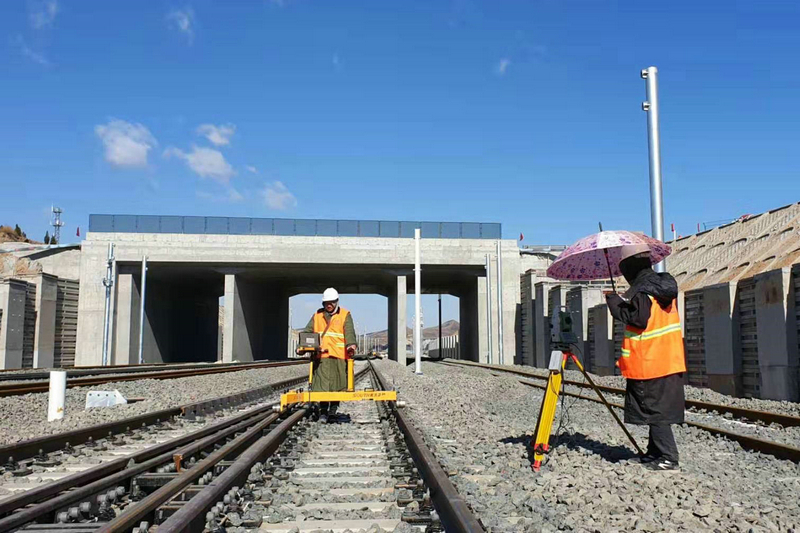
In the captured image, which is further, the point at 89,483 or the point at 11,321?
the point at 11,321

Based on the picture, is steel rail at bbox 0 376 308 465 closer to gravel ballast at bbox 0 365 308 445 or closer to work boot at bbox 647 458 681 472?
gravel ballast at bbox 0 365 308 445

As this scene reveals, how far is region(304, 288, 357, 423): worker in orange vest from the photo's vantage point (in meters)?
9.16

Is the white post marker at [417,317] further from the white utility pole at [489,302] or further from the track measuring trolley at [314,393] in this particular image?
the track measuring trolley at [314,393]

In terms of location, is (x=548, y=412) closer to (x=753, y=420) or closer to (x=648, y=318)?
(x=648, y=318)

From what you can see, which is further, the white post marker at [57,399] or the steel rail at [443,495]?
the white post marker at [57,399]

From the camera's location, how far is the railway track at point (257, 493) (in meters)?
3.94

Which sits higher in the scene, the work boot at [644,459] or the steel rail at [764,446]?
the work boot at [644,459]

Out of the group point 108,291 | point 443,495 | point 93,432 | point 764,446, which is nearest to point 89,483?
point 443,495

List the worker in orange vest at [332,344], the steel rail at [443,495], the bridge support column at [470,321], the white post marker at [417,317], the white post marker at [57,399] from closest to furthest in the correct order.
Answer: the steel rail at [443,495]
the worker in orange vest at [332,344]
the white post marker at [57,399]
the white post marker at [417,317]
the bridge support column at [470,321]

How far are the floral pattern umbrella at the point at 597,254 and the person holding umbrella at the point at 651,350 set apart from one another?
0.02 metres

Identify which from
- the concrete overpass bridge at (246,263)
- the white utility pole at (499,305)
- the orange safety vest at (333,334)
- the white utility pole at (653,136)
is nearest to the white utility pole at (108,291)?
the concrete overpass bridge at (246,263)

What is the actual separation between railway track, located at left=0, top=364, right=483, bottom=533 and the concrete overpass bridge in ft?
101

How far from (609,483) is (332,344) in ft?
16.1

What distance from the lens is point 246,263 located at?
3759cm
